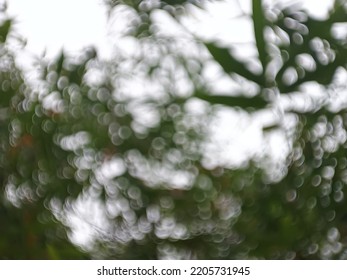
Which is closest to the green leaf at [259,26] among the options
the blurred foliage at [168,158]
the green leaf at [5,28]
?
the blurred foliage at [168,158]

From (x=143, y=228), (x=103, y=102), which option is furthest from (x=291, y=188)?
(x=103, y=102)

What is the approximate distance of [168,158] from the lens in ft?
5.52

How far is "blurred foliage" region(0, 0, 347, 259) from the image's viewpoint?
1288 millimetres

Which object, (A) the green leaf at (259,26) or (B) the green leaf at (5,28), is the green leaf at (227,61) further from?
(B) the green leaf at (5,28)

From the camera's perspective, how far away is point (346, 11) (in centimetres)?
130

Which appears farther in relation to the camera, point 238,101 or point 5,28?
point 5,28

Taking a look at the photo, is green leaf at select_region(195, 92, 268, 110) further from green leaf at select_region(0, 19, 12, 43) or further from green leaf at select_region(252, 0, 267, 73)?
green leaf at select_region(0, 19, 12, 43)

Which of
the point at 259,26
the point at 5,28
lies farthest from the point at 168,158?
the point at 259,26

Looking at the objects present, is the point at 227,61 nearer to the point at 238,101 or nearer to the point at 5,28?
the point at 238,101

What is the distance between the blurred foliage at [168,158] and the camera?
4.23ft

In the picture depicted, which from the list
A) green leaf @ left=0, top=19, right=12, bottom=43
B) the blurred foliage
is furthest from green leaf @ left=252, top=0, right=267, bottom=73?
green leaf @ left=0, top=19, right=12, bottom=43

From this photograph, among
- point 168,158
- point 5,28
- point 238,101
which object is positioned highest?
point 238,101

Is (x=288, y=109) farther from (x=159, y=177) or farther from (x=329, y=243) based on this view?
(x=159, y=177)

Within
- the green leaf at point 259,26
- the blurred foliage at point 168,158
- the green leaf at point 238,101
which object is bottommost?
the blurred foliage at point 168,158
